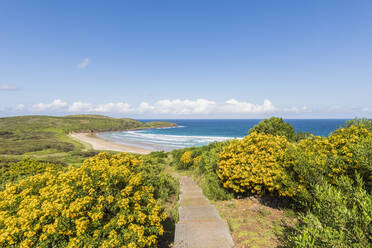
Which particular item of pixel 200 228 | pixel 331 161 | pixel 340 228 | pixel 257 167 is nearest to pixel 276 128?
pixel 257 167

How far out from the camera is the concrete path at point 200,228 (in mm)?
4988

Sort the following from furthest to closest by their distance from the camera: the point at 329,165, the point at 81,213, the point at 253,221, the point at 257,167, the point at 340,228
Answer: the point at 257,167
the point at 253,221
the point at 329,165
the point at 81,213
the point at 340,228

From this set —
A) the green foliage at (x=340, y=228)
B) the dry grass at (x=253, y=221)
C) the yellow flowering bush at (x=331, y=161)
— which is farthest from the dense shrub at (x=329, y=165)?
the green foliage at (x=340, y=228)

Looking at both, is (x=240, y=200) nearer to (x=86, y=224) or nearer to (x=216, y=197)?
(x=216, y=197)

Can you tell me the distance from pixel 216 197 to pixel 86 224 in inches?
254

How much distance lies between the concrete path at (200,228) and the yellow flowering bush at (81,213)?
3.87 ft

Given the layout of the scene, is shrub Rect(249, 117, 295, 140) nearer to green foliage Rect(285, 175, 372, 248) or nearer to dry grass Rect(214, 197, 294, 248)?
dry grass Rect(214, 197, 294, 248)

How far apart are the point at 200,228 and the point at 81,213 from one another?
3.79 m

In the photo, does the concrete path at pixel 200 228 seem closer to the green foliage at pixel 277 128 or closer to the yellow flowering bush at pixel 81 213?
the yellow flowering bush at pixel 81 213

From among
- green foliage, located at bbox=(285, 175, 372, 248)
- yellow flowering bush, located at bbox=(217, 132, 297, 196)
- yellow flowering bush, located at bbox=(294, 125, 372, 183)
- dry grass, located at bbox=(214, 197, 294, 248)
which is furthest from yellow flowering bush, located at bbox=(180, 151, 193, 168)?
green foliage, located at bbox=(285, 175, 372, 248)

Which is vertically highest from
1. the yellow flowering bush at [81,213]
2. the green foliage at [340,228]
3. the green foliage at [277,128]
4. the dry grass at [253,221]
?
the green foliage at [277,128]

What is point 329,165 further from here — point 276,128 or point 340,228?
point 276,128

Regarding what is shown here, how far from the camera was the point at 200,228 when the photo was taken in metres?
5.71

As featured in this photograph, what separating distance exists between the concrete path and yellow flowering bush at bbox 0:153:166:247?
118 cm
